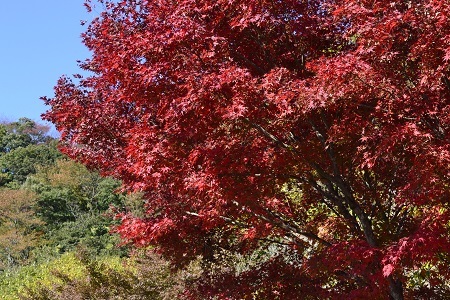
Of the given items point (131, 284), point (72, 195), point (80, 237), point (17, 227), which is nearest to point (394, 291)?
point (131, 284)

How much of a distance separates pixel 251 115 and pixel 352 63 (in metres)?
0.90

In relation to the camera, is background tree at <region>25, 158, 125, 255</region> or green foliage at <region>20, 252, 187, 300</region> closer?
green foliage at <region>20, 252, 187, 300</region>

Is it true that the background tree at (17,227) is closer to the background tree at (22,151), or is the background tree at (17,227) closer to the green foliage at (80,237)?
the green foliage at (80,237)

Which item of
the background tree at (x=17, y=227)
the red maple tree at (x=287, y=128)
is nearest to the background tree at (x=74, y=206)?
the background tree at (x=17, y=227)

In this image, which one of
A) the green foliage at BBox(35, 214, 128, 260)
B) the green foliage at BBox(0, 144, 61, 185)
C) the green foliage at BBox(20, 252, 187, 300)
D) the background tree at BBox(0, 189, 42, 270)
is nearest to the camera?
the green foliage at BBox(20, 252, 187, 300)

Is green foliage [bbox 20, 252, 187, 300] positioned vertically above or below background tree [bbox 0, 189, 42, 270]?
below

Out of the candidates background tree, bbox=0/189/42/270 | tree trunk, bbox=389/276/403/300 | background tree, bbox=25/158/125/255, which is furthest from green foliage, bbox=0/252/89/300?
tree trunk, bbox=389/276/403/300

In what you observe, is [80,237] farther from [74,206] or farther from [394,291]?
[394,291]

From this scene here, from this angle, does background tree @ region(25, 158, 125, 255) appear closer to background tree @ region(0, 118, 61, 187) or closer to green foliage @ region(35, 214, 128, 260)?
green foliage @ region(35, 214, 128, 260)

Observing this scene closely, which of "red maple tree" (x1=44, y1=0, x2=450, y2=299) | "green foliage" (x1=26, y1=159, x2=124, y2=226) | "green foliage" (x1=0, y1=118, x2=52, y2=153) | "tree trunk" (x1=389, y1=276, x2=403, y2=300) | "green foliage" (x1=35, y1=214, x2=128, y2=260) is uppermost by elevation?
"green foliage" (x1=0, y1=118, x2=52, y2=153)

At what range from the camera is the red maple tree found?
3.28m

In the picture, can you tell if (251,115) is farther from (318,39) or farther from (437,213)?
(437,213)

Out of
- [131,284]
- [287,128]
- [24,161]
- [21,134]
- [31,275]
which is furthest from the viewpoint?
[21,134]

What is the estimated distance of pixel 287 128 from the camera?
4.02 metres
